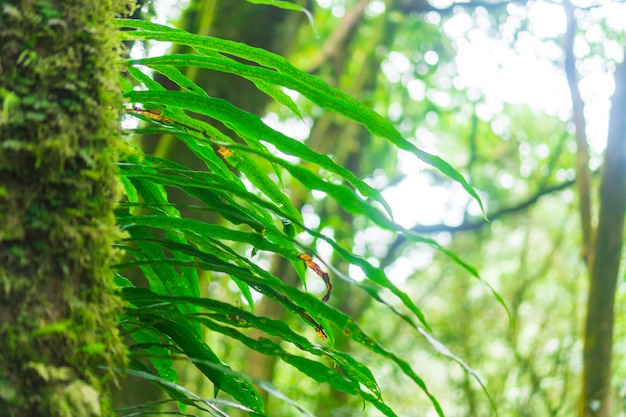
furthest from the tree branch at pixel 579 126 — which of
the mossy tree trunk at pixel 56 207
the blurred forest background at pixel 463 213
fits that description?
the mossy tree trunk at pixel 56 207

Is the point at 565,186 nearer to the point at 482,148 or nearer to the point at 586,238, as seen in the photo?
the point at 482,148

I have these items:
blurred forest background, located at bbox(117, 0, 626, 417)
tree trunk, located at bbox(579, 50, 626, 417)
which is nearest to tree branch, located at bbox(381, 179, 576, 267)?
blurred forest background, located at bbox(117, 0, 626, 417)

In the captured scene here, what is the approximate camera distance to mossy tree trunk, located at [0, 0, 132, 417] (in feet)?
1.44

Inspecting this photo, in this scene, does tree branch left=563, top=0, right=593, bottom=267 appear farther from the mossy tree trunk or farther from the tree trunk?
the mossy tree trunk

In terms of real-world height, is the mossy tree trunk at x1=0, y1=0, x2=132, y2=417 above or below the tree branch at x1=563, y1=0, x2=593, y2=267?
below

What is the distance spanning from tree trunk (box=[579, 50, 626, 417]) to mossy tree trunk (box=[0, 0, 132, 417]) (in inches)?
109

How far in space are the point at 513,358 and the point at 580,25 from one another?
12.7ft

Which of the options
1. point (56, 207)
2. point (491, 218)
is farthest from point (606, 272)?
point (491, 218)

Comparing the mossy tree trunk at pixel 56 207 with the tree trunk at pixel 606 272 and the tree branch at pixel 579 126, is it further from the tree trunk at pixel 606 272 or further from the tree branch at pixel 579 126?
the tree branch at pixel 579 126

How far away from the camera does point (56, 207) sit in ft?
1.55

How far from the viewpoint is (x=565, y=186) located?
598 cm

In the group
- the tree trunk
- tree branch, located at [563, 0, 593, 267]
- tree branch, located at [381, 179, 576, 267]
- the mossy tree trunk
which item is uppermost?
tree branch, located at [381, 179, 576, 267]

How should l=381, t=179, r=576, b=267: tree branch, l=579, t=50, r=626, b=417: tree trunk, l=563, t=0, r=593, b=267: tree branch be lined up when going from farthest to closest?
l=381, t=179, r=576, b=267: tree branch
l=563, t=0, r=593, b=267: tree branch
l=579, t=50, r=626, b=417: tree trunk

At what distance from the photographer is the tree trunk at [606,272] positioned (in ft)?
9.39
